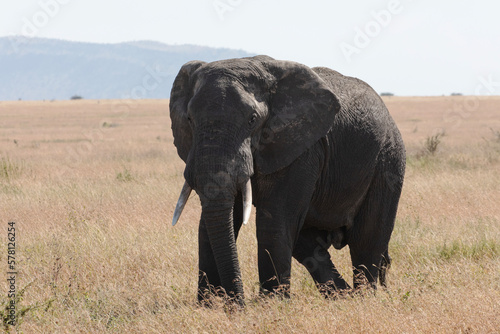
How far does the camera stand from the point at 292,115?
17.7 feet

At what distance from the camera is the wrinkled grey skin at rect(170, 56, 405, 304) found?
15.9 ft

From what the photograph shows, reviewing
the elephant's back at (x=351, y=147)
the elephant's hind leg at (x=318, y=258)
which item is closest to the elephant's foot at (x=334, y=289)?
the elephant's hind leg at (x=318, y=258)

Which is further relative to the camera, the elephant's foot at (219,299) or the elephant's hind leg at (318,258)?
the elephant's hind leg at (318,258)

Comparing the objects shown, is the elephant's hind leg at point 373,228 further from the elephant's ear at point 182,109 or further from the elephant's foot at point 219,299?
the elephant's ear at point 182,109

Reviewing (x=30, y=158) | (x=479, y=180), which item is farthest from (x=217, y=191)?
(x=30, y=158)

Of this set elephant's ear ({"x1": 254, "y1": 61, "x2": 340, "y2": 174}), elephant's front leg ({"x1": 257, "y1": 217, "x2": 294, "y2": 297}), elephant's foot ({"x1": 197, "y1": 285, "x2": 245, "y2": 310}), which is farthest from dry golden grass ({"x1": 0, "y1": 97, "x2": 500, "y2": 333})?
elephant's ear ({"x1": 254, "y1": 61, "x2": 340, "y2": 174})

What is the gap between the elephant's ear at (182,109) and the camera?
17.6ft

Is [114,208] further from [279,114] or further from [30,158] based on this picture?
[30,158]

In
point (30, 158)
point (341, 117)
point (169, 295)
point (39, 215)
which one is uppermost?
point (341, 117)

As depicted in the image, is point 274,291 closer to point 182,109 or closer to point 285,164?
point 285,164

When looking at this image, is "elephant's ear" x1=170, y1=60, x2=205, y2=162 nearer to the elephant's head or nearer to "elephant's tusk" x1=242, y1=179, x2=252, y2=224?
the elephant's head

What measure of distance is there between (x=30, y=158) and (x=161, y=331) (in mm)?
15914

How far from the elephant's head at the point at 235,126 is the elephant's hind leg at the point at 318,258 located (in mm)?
1301

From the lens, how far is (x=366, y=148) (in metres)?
6.16
